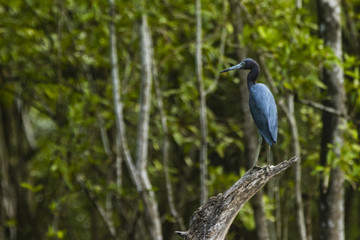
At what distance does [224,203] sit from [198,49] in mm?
4149

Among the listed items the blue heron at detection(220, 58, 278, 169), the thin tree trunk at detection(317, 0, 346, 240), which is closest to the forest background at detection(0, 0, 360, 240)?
the thin tree trunk at detection(317, 0, 346, 240)

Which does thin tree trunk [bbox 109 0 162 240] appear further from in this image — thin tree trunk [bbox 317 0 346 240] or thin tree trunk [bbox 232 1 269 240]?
thin tree trunk [bbox 317 0 346 240]

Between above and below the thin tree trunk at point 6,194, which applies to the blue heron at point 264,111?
above

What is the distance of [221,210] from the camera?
4.38 metres

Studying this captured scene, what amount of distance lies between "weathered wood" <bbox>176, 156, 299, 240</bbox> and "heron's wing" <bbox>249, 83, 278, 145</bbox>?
388 mm

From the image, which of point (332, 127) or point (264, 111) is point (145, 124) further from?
point (264, 111)

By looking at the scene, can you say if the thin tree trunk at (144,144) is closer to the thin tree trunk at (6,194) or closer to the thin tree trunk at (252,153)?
the thin tree trunk at (252,153)

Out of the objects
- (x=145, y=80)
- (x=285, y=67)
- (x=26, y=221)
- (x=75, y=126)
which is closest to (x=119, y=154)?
(x=75, y=126)

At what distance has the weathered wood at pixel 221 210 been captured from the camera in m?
4.34

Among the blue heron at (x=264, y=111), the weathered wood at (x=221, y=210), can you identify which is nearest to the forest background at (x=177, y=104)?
the weathered wood at (x=221, y=210)

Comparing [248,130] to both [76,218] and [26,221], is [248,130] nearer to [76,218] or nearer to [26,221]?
[26,221]

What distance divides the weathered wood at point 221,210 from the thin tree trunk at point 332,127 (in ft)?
9.81

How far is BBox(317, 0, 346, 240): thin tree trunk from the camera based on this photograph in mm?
7086

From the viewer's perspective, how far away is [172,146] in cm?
1212
